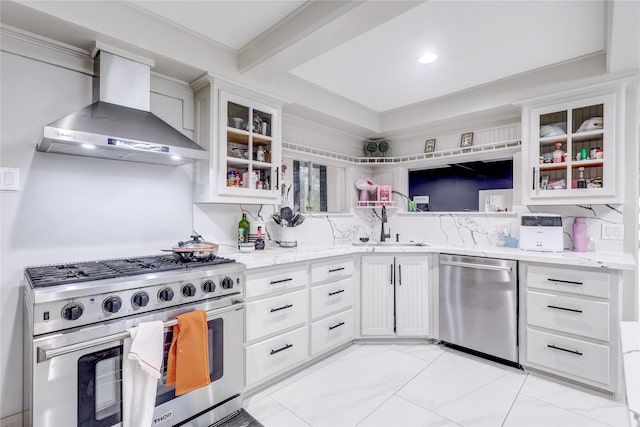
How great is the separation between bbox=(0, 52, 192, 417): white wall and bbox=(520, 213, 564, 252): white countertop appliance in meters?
2.83

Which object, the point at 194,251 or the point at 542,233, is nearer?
the point at 194,251

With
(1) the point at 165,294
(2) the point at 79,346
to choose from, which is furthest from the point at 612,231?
(2) the point at 79,346

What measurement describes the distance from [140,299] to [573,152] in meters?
3.23

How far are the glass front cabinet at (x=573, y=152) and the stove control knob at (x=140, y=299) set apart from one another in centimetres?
289

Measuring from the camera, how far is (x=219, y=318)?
1.84m

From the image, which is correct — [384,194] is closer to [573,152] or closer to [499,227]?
[499,227]

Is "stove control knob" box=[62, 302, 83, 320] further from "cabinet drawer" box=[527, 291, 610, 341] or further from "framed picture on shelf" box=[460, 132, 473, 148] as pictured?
"framed picture on shelf" box=[460, 132, 473, 148]

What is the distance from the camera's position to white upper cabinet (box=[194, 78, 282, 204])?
2320 mm

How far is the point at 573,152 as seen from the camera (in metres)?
2.58

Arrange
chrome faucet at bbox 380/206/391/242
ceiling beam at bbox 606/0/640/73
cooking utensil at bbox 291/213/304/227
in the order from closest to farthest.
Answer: ceiling beam at bbox 606/0/640/73
cooking utensil at bbox 291/213/304/227
chrome faucet at bbox 380/206/391/242

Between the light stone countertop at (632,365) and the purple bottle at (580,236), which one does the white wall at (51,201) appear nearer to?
the light stone countertop at (632,365)

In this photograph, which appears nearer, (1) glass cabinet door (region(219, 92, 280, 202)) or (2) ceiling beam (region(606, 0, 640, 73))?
(2) ceiling beam (region(606, 0, 640, 73))

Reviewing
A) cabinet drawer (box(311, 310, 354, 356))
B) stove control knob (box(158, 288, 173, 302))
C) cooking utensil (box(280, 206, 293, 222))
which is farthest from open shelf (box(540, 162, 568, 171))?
stove control knob (box(158, 288, 173, 302))

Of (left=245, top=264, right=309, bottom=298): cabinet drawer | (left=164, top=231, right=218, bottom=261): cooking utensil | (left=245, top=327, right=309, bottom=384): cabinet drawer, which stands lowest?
(left=245, top=327, right=309, bottom=384): cabinet drawer
